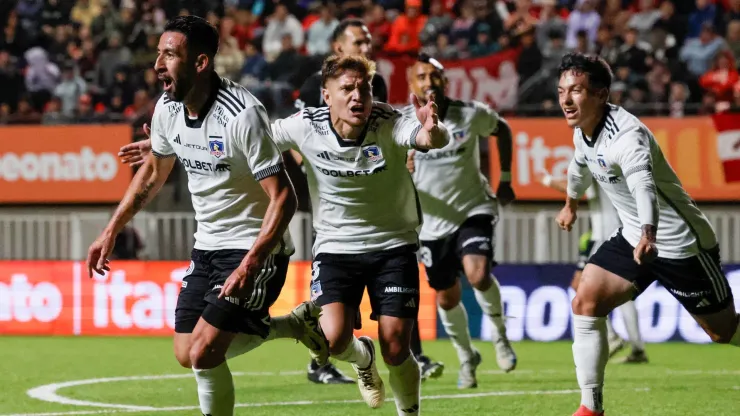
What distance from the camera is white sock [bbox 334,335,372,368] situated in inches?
311

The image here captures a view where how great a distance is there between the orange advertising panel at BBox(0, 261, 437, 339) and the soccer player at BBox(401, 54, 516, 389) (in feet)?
16.6

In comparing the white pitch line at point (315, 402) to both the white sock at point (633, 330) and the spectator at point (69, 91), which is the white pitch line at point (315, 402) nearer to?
the white sock at point (633, 330)

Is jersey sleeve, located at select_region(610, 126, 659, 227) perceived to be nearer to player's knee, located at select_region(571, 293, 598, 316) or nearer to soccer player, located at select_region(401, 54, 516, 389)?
player's knee, located at select_region(571, 293, 598, 316)

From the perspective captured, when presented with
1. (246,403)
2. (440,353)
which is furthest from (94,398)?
(440,353)

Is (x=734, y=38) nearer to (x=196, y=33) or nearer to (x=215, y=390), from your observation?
(x=196, y=33)

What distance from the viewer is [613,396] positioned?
9570mm

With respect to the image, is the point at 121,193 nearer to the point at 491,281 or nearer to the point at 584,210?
the point at 584,210

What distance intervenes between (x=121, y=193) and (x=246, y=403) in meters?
9.68

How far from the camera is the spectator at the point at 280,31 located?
2103 centimetres

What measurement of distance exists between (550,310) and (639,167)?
7946mm

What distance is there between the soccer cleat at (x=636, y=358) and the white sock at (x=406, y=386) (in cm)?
572

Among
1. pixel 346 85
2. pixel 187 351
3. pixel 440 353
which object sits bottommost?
pixel 440 353

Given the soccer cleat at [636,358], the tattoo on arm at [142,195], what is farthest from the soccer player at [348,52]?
the soccer cleat at [636,358]

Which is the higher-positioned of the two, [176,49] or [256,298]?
[176,49]
